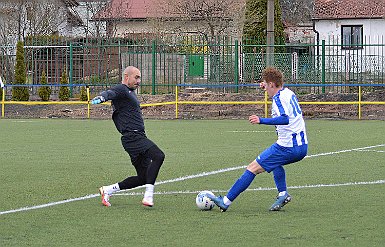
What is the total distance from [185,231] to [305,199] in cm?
267

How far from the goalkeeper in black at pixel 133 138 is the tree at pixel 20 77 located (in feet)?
76.9

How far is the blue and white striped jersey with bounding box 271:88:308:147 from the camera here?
30.5 ft

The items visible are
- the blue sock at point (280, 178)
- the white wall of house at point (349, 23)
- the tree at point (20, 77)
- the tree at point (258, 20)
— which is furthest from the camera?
the white wall of house at point (349, 23)

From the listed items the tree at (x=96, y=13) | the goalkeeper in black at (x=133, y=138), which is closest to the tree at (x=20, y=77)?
the tree at (x=96, y=13)

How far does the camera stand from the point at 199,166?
47.1ft

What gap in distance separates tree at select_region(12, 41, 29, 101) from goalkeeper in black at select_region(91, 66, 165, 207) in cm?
2343

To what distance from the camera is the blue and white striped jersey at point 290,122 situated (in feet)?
30.5

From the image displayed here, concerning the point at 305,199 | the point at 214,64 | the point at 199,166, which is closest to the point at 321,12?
the point at 214,64

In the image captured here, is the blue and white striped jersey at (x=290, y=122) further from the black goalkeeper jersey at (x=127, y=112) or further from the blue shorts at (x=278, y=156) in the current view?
the black goalkeeper jersey at (x=127, y=112)

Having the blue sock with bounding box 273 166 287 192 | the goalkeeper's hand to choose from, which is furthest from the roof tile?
the goalkeeper's hand

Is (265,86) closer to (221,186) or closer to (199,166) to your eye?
(221,186)

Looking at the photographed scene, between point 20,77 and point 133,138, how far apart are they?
2406 centimetres

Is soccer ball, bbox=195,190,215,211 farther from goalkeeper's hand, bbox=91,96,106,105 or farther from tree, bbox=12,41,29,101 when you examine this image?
tree, bbox=12,41,29,101

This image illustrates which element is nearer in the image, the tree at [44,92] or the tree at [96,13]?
the tree at [44,92]
